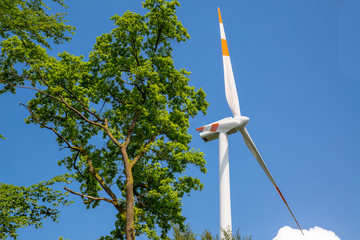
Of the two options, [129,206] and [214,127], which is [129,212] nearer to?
[129,206]

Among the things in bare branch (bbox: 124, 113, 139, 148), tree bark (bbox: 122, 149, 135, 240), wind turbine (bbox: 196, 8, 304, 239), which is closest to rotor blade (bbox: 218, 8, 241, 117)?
wind turbine (bbox: 196, 8, 304, 239)

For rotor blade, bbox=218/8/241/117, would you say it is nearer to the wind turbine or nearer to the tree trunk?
the wind turbine

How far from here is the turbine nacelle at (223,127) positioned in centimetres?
2567

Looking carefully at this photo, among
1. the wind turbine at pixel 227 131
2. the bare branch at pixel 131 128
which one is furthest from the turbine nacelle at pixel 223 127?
the bare branch at pixel 131 128

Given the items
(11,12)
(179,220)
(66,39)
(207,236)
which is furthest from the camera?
(179,220)

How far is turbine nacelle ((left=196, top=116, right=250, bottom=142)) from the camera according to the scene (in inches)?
1011

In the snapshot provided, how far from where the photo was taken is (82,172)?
25.0 metres

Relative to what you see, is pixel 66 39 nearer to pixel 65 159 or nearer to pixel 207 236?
pixel 65 159

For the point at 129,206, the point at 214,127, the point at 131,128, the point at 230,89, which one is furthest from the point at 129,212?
the point at 230,89

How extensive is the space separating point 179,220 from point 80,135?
9115mm

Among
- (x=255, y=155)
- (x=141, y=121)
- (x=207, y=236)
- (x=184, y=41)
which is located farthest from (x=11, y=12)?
(x=255, y=155)

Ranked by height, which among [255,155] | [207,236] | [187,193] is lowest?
[207,236]

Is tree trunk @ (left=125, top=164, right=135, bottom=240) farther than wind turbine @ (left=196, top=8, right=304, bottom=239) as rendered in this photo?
No

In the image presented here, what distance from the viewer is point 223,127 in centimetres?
2567
